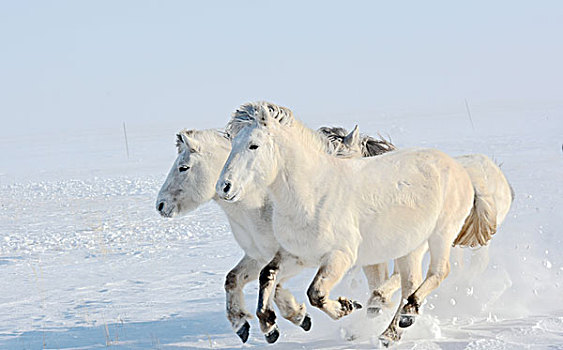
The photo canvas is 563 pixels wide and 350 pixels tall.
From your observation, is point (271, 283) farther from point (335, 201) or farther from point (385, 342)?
point (385, 342)

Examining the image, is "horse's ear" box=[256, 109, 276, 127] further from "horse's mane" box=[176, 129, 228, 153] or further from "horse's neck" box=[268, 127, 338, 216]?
"horse's mane" box=[176, 129, 228, 153]

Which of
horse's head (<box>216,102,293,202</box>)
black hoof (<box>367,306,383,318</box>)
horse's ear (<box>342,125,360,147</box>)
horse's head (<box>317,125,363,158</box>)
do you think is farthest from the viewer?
horse's ear (<box>342,125,360,147</box>)

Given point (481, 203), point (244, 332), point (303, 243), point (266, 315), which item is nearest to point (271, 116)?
point (303, 243)

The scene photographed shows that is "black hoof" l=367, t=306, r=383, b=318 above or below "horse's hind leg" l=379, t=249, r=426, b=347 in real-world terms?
below

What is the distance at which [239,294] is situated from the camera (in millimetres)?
5527

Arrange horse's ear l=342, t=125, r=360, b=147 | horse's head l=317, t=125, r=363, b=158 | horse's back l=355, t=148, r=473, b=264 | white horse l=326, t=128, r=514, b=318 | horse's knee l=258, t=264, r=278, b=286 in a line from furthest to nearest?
horse's ear l=342, t=125, r=360, b=147 < horse's head l=317, t=125, r=363, b=158 < white horse l=326, t=128, r=514, b=318 < horse's back l=355, t=148, r=473, b=264 < horse's knee l=258, t=264, r=278, b=286

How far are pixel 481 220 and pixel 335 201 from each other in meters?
1.53

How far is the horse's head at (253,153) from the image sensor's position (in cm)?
452

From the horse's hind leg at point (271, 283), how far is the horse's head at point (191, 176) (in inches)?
31.3

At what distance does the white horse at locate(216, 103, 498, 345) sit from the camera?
189 inches

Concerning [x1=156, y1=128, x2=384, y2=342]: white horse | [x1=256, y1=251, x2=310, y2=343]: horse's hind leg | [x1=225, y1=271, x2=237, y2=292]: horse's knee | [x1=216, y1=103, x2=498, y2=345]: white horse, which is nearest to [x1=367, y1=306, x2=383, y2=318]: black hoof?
[x1=216, y1=103, x2=498, y2=345]: white horse

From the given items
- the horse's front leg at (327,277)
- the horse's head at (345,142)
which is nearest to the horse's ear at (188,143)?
the horse's head at (345,142)

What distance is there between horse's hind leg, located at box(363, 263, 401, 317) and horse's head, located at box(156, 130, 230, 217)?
1.47m

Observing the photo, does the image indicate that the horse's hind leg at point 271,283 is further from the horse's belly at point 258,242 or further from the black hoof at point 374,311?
the black hoof at point 374,311
